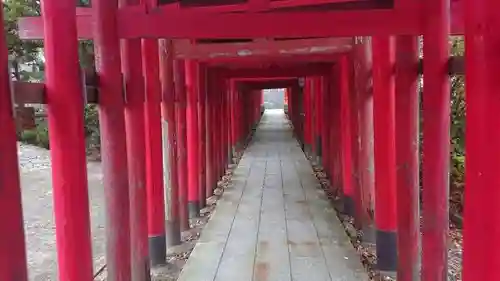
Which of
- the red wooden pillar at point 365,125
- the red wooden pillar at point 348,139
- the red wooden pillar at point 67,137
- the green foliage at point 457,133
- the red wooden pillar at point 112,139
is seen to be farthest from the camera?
the green foliage at point 457,133

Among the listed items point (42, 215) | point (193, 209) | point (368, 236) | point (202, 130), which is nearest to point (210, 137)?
point (202, 130)

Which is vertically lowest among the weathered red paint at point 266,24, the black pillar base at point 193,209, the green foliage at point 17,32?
the black pillar base at point 193,209

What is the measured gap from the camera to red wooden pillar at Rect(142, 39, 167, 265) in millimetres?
4238

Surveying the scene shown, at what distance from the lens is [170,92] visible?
5098 mm

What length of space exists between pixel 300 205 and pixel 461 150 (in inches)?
86.9

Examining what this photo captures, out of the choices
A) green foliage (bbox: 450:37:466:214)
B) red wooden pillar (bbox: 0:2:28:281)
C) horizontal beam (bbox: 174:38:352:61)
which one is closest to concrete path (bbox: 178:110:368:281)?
green foliage (bbox: 450:37:466:214)

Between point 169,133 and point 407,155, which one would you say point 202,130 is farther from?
point 407,155

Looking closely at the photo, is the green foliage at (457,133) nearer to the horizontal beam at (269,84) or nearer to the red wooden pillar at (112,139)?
the red wooden pillar at (112,139)

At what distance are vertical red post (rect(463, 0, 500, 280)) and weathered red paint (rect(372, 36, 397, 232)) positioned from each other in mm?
2100

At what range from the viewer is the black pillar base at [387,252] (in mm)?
4301

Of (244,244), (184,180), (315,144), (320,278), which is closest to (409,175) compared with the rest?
(320,278)

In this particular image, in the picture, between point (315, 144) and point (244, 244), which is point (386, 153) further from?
point (315, 144)

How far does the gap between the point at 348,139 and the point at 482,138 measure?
4721 mm

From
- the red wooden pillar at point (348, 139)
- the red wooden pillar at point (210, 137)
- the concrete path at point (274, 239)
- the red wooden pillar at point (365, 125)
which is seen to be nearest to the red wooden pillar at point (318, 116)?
the concrete path at point (274, 239)
